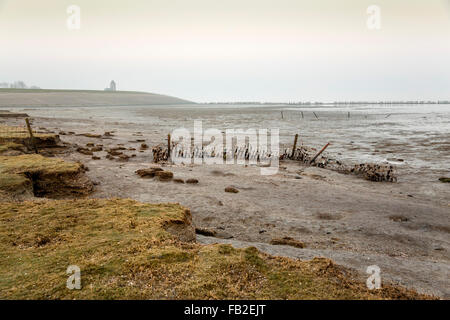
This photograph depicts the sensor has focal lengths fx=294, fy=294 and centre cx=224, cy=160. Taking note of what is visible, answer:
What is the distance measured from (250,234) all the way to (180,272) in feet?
14.4

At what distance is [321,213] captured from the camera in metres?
9.80

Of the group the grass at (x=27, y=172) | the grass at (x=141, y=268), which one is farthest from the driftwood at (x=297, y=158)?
the grass at (x=141, y=268)

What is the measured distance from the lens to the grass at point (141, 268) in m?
3.49

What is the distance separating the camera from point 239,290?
357 centimetres

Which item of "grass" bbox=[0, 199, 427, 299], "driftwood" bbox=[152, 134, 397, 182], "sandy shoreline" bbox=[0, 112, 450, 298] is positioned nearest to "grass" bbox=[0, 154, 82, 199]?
"sandy shoreline" bbox=[0, 112, 450, 298]

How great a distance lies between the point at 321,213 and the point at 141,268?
7.29 metres

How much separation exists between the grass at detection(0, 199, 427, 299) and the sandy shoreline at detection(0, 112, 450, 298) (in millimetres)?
1405

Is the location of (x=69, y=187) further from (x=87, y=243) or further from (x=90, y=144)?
(x=90, y=144)

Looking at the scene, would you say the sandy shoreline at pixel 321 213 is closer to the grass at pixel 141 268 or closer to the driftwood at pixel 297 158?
the driftwood at pixel 297 158

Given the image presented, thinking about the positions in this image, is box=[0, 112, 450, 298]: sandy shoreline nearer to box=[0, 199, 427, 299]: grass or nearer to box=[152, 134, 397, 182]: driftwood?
box=[152, 134, 397, 182]: driftwood

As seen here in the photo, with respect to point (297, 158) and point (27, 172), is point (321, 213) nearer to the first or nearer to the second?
point (297, 158)

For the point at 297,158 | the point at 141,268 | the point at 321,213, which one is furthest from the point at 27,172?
the point at 297,158

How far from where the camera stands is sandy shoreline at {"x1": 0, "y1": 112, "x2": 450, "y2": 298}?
6.05 m

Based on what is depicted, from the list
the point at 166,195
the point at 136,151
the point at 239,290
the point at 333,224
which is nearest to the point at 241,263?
the point at 239,290
